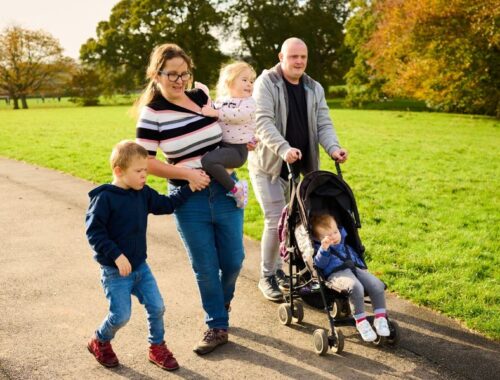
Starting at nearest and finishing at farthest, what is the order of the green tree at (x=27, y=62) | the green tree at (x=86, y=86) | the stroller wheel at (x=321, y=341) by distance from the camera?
the stroller wheel at (x=321, y=341) → the green tree at (x=86, y=86) → the green tree at (x=27, y=62)

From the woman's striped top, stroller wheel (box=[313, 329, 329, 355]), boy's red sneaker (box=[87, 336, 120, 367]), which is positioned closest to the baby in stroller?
stroller wheel (box=[313, 329, 329, 355])

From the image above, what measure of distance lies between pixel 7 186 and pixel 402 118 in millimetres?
22887

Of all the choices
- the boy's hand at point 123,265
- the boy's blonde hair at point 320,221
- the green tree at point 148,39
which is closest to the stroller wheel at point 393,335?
the boy's blonde hair at point 320,221

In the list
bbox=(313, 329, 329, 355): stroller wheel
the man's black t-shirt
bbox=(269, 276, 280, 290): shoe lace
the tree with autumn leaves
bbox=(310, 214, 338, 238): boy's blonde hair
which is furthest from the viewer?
the tree with autumn leaves

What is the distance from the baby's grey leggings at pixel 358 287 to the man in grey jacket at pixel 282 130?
0.98m

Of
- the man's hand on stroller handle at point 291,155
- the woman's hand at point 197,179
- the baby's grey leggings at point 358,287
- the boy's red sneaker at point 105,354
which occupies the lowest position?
the boy's red sneaker at point 105,354

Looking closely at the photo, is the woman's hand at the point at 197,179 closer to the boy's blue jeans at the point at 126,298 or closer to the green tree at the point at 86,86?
the boy's blue jeans at the point at 126,298

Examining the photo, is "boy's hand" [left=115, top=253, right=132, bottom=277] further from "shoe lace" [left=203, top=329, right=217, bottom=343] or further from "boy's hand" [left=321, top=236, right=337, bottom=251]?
"boy's hand" [left=321, top=236, right=337, bottom=251]

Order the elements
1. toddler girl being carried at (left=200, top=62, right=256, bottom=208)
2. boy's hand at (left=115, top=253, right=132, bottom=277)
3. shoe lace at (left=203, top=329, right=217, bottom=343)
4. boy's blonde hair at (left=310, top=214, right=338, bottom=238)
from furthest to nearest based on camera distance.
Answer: boy's blonde hair at (left=310, top=214, right=338, bottom=238)
shoe lace at (left=203, top=329, right=217, bottom=343)
toddler girl being carried at (left=200, top=62, right=256, bottom=208)
boy's hand at (left=115, top=253, right=132, bottom=277)

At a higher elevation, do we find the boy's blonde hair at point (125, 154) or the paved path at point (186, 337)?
the boy's blonde hair at point (125, 154)

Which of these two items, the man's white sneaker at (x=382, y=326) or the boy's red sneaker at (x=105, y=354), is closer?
the boy's red sneaker at (x=105, y=354)

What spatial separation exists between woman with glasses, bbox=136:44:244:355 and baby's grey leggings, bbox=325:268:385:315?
0.73 metres

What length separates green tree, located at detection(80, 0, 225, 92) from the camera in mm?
49812

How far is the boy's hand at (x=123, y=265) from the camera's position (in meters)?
3.53
